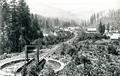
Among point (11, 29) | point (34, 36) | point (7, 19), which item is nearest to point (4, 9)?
point (7, 19)

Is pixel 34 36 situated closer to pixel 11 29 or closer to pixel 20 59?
pixel 11 29

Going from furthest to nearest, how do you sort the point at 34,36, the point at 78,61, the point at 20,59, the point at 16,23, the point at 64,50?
the point at 34,36 < the point at 16,23 < the point at 64,50 < the point at 20,59 < the point at 78,61

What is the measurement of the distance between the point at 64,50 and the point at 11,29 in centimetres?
1405

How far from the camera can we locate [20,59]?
29938 mm

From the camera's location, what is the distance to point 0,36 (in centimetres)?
3884

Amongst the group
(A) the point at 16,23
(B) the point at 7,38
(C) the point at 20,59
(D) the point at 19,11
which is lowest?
(C) the point at 20,59

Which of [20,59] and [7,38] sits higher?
[7,38]

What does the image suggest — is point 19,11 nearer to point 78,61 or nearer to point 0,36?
point 0,36

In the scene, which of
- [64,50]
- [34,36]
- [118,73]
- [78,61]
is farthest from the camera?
[34,36]

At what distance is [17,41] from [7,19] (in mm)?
5599

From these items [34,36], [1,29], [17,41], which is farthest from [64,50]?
[34,36]

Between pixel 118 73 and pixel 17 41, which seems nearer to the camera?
pixel 118 73

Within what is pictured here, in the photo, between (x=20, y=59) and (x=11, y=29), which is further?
(x=11, y=29)

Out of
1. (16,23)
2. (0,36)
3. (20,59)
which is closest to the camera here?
(20,59)
